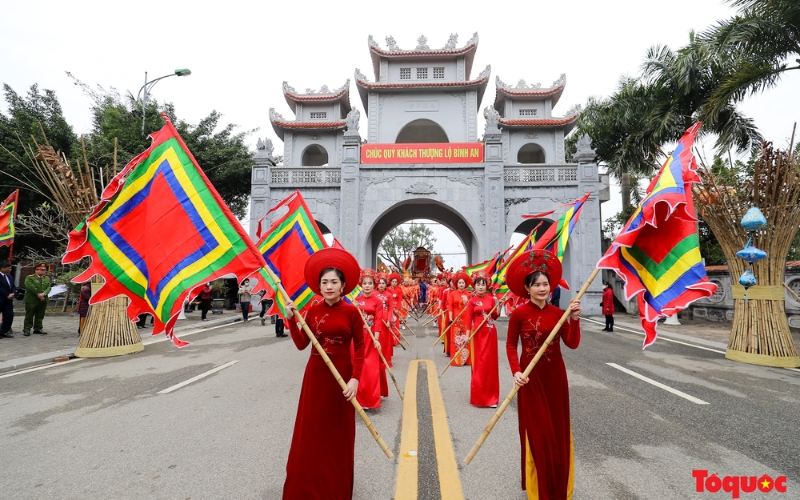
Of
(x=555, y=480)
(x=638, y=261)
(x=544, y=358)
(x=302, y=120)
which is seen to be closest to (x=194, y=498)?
(x=555, y=480)

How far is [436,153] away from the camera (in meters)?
18.8

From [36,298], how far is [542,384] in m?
12.5

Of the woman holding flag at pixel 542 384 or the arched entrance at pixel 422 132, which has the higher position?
the arched entrance at pixel 422 132

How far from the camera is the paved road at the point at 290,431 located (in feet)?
9.14

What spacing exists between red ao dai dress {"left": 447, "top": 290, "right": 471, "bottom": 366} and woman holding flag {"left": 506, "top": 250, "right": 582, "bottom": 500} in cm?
416

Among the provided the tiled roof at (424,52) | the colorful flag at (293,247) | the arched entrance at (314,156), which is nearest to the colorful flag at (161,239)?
the colorful flag at (293,247)

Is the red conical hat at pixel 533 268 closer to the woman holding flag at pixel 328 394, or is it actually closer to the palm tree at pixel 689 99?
the woman holding flag at pixel 328 394

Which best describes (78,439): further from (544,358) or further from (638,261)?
(638,261)

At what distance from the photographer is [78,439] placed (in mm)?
3615

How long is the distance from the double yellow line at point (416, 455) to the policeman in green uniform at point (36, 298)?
10.0 metres

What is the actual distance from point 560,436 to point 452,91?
2222 centimetres

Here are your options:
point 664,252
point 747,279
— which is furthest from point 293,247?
point 747,279

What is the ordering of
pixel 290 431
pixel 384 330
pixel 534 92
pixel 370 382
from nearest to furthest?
pixel 290 431 < pixel 370 382 < pixel 384 330 < pixel 534 92

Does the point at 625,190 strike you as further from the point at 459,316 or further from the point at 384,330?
the point at 384,330
